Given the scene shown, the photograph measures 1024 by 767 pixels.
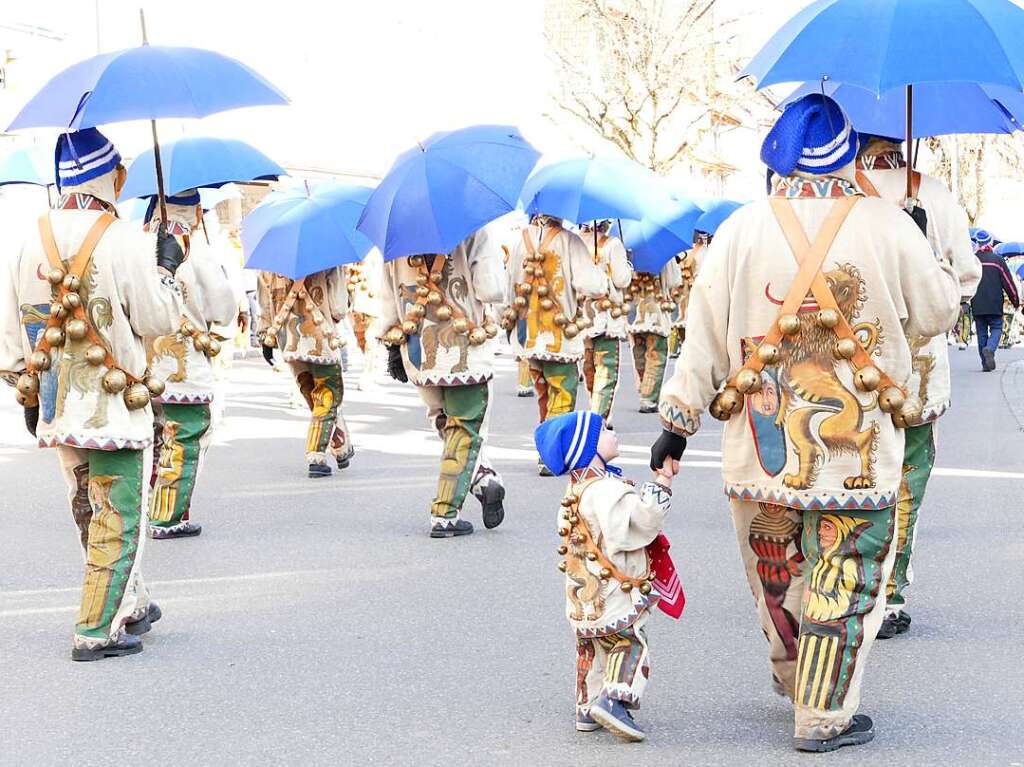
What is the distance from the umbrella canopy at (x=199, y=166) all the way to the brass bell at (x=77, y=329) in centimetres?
250

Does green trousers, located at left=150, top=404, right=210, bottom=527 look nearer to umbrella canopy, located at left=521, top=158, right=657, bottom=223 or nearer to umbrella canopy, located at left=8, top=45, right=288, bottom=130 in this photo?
umbrella canopy, located at left=8, top=45, right=288, bottom=130

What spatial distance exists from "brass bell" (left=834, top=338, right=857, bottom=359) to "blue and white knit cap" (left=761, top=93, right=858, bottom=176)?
0.51m

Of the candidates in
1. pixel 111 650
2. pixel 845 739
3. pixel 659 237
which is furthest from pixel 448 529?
pixel 659 237

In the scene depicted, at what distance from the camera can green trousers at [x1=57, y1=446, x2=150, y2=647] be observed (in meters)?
5.96

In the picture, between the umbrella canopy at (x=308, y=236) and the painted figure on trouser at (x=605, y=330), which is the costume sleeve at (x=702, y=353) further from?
the painted figure on trouser at (x=605, y=330)

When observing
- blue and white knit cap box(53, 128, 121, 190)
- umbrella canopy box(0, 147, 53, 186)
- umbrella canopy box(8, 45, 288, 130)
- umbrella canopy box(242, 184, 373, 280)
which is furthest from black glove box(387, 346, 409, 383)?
umbrella canopy box(0, 147, 53, 186)

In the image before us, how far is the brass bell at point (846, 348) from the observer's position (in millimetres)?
4547

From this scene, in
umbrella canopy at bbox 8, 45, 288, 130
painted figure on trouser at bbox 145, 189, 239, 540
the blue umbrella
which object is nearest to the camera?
umbrella canopy at bbox 8, 45, 288, 130

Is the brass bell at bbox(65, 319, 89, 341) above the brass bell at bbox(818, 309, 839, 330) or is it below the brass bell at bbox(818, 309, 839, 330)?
below

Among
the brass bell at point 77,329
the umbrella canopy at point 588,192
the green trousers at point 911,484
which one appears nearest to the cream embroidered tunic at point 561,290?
the umbrella canopy at point 588,192

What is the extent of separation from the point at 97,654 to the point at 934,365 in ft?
11.5

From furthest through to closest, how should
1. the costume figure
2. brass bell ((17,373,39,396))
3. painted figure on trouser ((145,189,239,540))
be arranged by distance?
1. the costume figure
2. painted figure on trouser ((145,189,239,540))
3. brass bell ((17,373,39,396))

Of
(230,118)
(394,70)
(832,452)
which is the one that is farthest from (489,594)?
(394,70)

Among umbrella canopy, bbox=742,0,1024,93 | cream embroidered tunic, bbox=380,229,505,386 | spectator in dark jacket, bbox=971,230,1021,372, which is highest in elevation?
umbrella canopy, bbox=742,0,1024,93
